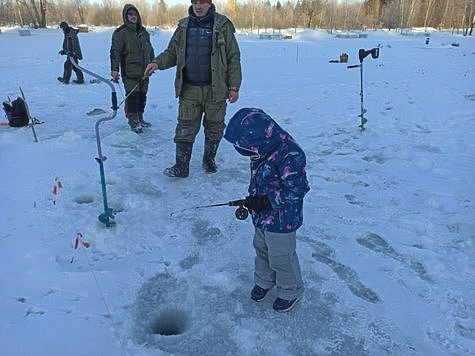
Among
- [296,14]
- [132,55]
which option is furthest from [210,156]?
[296,14]

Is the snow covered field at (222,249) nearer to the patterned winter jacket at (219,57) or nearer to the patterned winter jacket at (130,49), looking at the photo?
the patterned winter jacket at (130,49)

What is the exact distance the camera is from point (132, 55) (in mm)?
6922

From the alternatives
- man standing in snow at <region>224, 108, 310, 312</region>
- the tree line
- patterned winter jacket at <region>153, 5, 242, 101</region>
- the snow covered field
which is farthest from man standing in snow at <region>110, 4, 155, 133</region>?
the tree line

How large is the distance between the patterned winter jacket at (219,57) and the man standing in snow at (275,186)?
2221mm

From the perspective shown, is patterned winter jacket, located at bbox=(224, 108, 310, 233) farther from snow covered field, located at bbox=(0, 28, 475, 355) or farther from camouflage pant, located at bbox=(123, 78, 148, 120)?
camouflage pant, located at bbox=(123, 78, 148, 120)

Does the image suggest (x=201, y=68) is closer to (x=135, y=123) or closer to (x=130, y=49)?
(x=130, y=49)

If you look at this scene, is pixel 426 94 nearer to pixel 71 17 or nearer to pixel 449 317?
pixel 449 317

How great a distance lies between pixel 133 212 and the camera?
441 cm

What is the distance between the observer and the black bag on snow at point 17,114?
277 inches

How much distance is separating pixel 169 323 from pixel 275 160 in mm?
1387

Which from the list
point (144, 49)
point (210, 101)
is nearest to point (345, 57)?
point (144, 49)

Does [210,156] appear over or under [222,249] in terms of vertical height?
over

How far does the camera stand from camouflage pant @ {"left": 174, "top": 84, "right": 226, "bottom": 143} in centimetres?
501

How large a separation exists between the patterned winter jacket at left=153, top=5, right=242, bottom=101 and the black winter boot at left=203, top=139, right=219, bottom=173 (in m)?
0.66
